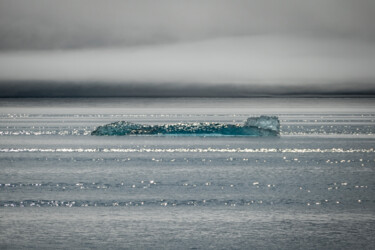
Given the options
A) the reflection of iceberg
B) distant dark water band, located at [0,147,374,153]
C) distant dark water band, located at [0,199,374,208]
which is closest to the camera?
distant dark water band, located at [0,199,374,208]

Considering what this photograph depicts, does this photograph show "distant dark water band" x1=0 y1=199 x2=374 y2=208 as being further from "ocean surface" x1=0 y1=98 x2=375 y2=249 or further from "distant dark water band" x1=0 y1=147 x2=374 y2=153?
"distant dark water band" x1=0 y1=147 x2=374 y2=153

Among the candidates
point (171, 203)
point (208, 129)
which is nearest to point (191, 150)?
point (208, 129)

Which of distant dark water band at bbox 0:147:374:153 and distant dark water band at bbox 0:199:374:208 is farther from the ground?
distant dark water band at bbox 0:199:374:208

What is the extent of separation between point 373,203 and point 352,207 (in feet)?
4.31

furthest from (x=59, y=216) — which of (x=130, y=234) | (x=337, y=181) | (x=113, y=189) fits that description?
(x=337, y=181)

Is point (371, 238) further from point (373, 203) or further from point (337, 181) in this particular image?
point (337, 181)

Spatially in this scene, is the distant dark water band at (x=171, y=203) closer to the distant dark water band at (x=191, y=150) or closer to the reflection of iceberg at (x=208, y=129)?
the distant dark water band at (x=191, y=150)

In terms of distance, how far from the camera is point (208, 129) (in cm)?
8581

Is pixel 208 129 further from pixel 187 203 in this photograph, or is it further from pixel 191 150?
pixel 187 203

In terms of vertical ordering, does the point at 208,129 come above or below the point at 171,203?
below

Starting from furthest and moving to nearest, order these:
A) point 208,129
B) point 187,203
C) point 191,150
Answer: point 208,129 < point 191,150 < point 187,203

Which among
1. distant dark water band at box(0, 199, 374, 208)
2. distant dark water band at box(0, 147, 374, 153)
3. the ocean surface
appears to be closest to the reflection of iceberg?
distant dark water band at box(0, 147, 374, 153)

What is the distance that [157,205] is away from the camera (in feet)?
77.3

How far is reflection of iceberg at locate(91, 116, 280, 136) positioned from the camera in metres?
81.3
